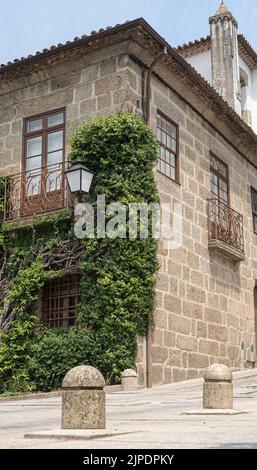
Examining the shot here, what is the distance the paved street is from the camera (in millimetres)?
4367

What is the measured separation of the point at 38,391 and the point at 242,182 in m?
7.92

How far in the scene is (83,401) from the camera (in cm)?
521

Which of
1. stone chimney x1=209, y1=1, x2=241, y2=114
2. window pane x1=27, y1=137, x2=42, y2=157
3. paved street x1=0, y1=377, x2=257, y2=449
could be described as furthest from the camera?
stone chimney x1=209, y1=1, x2=241, y2=114

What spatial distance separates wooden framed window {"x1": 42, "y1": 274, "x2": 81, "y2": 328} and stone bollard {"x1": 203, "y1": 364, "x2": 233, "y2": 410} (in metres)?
5.07

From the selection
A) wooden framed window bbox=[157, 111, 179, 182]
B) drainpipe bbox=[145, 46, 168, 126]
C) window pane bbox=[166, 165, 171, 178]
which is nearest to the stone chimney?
wooden framed window bbox=[157, 111, 179, 182]

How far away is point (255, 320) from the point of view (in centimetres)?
1680

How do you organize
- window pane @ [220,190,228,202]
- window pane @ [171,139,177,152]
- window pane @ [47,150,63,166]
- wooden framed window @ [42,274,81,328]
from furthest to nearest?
window pane @ [220,190,228,202]
window pane @ [171,139,177,152]
window pane @ [47,150,63,166]
wooden framed window @ [42,274,81,328]

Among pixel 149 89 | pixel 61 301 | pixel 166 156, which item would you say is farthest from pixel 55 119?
pixel 61 301

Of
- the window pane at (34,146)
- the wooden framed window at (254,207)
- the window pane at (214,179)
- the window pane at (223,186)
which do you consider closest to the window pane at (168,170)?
the window pane at (214,179)

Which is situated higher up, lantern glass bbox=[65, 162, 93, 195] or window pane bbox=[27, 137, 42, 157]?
window pane bbox=[27, 137, 42, 157]

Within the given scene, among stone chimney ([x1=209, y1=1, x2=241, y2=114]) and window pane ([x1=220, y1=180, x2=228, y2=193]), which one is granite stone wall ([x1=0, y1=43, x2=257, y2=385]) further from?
stone chimney ([x1=209, y1=1, x2=241, y2=114])

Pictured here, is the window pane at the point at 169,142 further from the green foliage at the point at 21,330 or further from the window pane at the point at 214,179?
the green foliage at the point at 21,330

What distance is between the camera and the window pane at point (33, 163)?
514 inches
